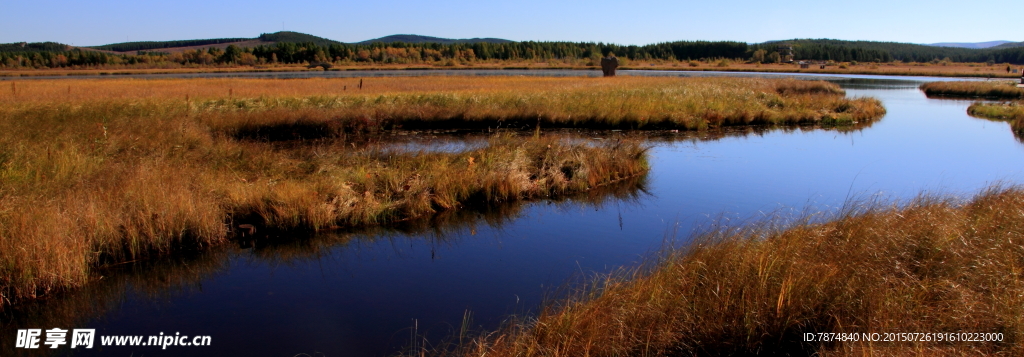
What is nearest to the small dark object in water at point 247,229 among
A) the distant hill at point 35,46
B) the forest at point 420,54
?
the forest at point 420,54

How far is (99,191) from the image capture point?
343 inches

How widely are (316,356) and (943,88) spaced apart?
4795 centimetres

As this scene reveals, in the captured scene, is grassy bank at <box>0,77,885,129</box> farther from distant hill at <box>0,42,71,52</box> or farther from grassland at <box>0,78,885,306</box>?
distant hill at <box>0,42,71,52</box>

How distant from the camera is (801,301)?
5270 millimetres

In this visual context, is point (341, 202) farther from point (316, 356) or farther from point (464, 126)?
point (464, 126)

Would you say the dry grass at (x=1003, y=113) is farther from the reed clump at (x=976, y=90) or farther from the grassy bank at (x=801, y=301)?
the grassy bank at (x=801, y=301)

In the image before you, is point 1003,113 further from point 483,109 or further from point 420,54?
point 420,54

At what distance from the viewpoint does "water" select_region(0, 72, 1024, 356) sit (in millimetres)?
6176

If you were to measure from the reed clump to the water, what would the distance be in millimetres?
28082

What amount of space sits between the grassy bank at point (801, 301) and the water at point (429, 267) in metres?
1.22

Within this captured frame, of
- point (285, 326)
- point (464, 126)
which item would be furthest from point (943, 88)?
point (285, 326)

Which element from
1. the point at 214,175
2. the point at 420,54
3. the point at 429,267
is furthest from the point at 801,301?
the point at 420,54

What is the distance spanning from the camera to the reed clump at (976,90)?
37.0m

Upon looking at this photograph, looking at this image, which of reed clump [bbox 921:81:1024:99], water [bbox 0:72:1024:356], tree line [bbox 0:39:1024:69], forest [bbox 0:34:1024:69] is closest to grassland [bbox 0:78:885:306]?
water [bbox 0:72:1024:356]
